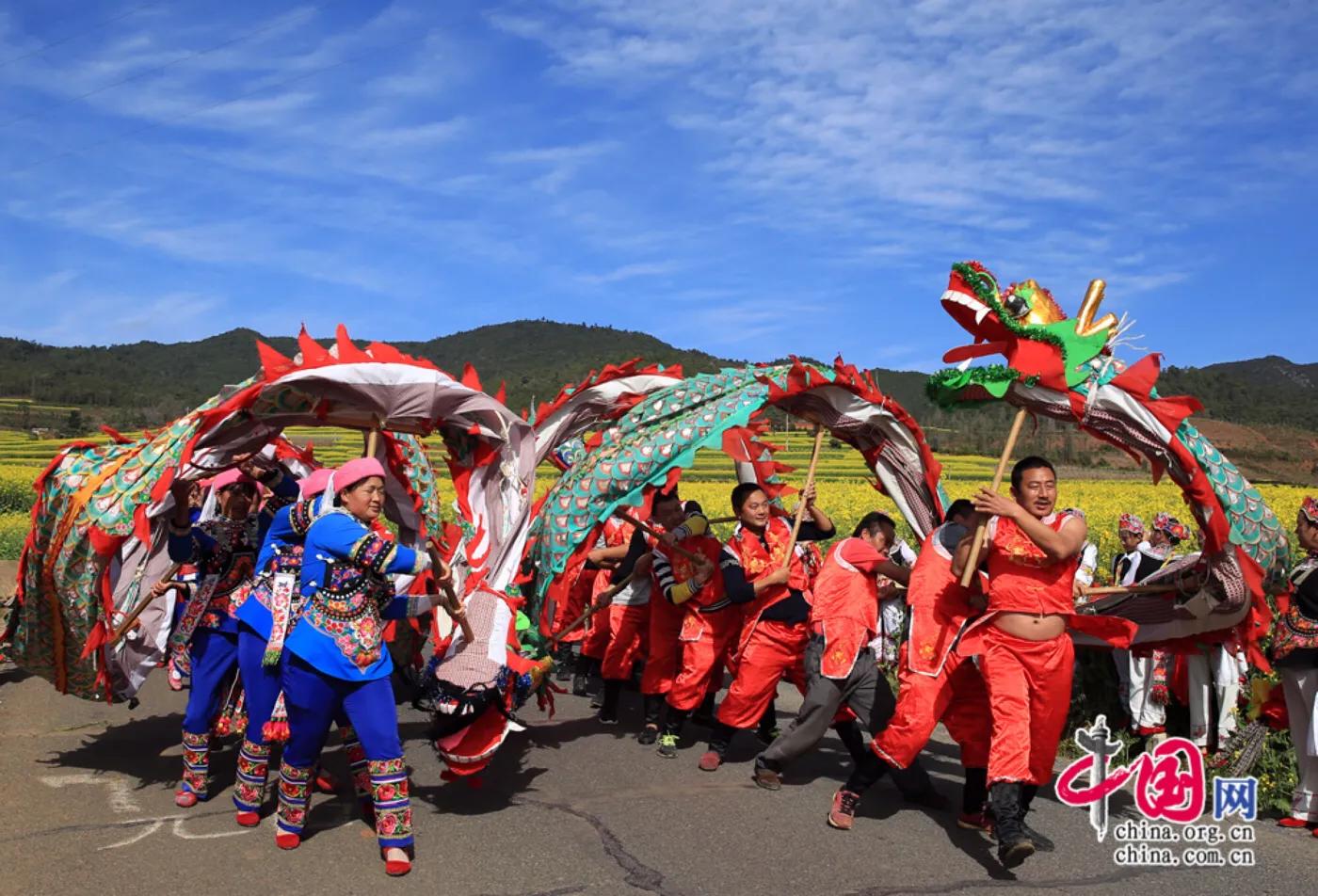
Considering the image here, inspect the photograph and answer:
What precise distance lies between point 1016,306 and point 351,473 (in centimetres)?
325

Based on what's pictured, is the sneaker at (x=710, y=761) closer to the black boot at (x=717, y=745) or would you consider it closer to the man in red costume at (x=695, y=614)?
the black boot at (x=717, y=745)

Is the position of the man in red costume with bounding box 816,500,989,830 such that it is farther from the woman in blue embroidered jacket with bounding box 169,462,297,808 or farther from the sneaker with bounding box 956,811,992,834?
the woman in blue embroidered jacket with bounding box 169,462,297,808

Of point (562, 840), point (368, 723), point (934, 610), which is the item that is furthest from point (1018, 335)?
point (368, 723)

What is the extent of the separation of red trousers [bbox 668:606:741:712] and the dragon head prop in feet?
7.19

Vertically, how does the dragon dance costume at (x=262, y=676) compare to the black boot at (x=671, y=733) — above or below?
above

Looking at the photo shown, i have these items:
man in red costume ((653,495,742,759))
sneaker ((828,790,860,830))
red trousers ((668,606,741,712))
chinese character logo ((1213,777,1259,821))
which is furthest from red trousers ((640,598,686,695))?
chinese character logo ((1213,777,1259,821))

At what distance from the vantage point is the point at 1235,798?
5.66 m

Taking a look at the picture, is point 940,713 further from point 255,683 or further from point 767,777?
point 255,683

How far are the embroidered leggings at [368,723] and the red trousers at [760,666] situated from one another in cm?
218

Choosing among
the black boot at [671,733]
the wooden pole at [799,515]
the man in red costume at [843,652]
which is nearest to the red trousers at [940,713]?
the man in red costume at [843,652]

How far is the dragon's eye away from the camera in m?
5.32

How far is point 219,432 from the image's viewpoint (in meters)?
5.68

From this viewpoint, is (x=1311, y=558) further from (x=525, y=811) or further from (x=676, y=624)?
(x=525, y=811)

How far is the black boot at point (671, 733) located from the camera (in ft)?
22.6
